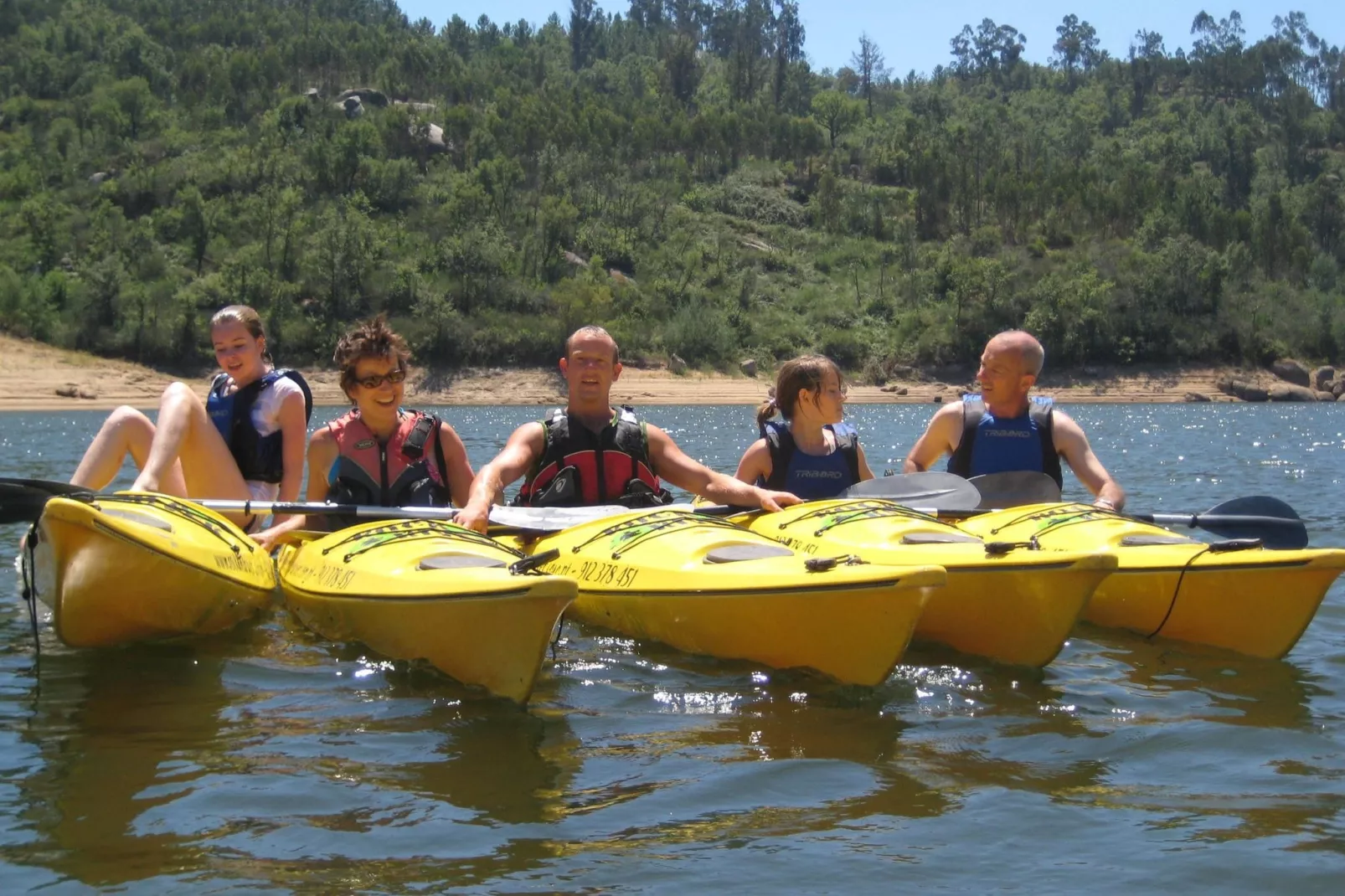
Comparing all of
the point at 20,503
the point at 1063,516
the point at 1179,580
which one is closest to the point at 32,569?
the point at 20,503

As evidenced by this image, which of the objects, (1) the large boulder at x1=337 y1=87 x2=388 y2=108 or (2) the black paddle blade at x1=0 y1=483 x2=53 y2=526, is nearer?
(2) the black paddle blade at x1=0 y1=483 x2=53 y2=526

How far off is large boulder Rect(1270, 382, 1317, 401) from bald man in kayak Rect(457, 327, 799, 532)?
157ft

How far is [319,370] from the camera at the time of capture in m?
43.7

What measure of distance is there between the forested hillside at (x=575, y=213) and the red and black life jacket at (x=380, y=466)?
38848 mm

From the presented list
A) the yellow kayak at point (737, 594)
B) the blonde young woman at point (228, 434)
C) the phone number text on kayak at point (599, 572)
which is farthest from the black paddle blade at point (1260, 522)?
the blonde young woman at point (228, 434)

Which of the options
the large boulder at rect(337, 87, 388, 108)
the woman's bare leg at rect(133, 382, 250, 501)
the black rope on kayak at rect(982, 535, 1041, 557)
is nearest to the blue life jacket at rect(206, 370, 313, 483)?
the woman's bare leg at rect(133, 382, 250, 501)

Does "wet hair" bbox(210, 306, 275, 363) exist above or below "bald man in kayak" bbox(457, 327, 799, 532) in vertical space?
above

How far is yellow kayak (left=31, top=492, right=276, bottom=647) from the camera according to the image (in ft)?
16.8

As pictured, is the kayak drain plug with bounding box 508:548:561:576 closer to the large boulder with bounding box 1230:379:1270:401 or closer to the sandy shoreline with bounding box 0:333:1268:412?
the sandy shoreline with bounding box 0:333:1268:412

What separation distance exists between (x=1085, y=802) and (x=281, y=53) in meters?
75.4

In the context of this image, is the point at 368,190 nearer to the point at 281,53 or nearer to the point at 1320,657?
the point at 281,53

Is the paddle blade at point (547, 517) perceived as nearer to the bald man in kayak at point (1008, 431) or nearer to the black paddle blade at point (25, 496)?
the bald man in kayak at point (1008, 431)

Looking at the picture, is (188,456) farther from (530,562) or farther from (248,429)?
(530,562)

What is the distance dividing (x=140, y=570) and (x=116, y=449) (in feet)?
3.86
